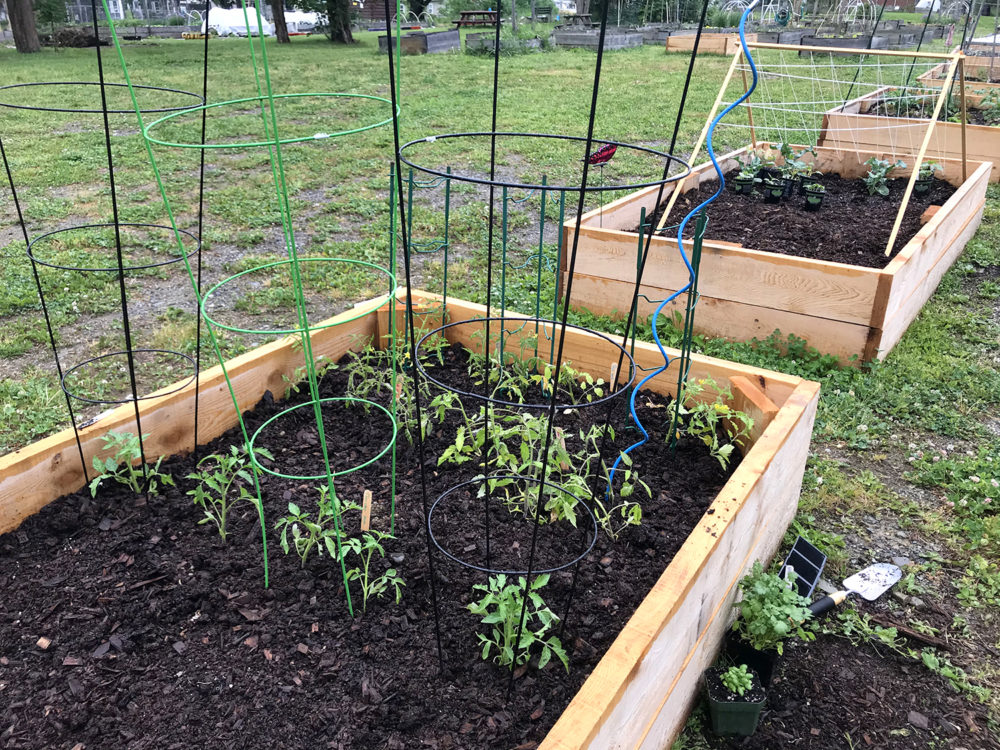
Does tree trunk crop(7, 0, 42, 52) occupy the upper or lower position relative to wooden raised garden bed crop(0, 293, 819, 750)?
upper

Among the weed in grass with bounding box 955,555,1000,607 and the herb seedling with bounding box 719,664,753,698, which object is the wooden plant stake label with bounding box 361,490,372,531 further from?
the weed in grass with bounding box 955,555,1000,607

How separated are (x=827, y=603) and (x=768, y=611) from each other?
393 millimetres

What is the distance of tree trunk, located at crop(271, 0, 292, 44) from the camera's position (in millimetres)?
17688

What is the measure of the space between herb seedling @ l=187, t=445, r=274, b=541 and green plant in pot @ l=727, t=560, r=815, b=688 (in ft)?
4.42

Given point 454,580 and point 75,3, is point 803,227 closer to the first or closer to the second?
point 454,580

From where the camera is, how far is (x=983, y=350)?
11.7 feet

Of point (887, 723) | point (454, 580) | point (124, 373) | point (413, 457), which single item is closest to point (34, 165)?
point (124, 373)

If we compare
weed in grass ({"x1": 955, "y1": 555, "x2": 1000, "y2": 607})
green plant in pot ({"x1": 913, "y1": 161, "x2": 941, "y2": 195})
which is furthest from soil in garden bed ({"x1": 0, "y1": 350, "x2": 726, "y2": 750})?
green plant in pot ({"x1": 913, "y1": 161, "x2": 941, "y2": 195})

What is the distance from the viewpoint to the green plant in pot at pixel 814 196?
4578 mm

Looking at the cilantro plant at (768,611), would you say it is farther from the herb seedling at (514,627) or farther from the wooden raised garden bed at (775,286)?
the wooden raised garden bed at (775,286)

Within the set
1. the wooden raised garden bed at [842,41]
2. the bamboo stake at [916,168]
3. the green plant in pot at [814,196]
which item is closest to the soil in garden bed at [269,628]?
the bamboo stake at [916,168]

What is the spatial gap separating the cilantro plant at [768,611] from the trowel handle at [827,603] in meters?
0.15

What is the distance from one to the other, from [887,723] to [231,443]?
2.08m

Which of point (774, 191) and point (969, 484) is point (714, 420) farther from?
point (774, 191)
